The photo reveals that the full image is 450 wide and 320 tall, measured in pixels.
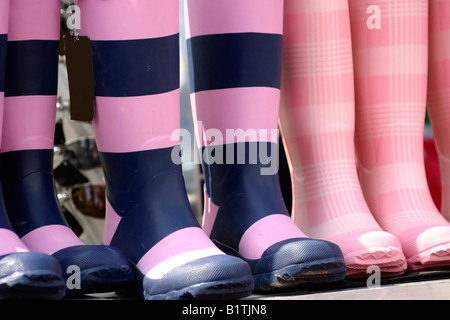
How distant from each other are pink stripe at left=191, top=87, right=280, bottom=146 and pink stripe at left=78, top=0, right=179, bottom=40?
14 centimetres

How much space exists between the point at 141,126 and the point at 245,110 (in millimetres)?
145

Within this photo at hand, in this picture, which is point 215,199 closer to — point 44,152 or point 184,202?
point 184,202

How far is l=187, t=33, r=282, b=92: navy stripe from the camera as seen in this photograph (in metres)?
0.78

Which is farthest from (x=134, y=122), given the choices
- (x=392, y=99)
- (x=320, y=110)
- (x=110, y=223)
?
(x=392, y=99)

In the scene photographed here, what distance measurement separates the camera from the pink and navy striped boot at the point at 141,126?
678mm

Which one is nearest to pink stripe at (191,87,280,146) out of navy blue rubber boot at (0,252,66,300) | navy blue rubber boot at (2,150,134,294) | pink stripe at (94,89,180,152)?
pink stripe at (94,89,180,152)

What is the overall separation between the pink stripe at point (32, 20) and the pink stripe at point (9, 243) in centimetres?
22

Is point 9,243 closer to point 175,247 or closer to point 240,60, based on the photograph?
point 175,247

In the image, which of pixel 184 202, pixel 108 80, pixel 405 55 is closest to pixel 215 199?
pixel 184 202

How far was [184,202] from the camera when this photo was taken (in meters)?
0.71

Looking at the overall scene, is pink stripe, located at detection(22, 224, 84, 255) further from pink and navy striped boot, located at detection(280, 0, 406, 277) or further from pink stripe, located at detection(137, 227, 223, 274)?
pink and navy striped boot, located at detection(280, 0, 406, 277)

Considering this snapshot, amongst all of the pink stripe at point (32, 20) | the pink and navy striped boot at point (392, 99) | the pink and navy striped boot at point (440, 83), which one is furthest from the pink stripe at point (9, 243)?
the pink and navy striped boot at point (440, 83)

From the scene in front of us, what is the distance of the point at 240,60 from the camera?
0.78m
